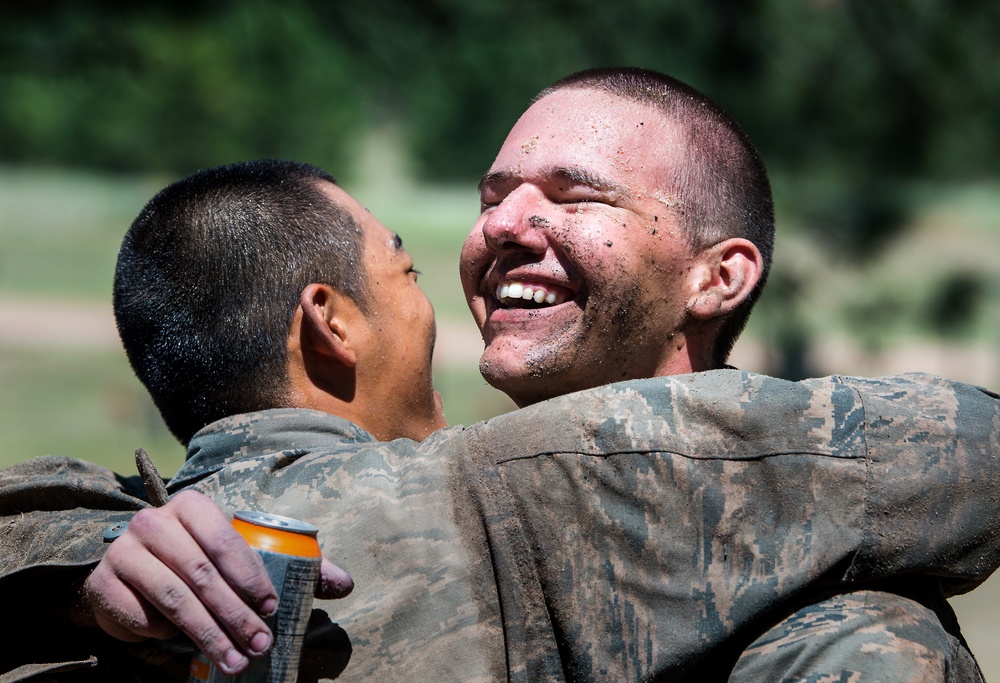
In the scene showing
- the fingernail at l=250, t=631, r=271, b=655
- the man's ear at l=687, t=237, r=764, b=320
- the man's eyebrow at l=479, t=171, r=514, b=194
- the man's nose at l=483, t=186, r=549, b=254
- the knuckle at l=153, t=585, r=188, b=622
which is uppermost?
the man's eyebrow at l=479, t=171, r=514, b=194

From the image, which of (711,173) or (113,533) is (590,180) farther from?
(113,533)

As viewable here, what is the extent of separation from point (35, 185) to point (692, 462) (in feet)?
96.5

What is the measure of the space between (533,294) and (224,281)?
771mm

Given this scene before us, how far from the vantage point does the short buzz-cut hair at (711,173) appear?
10.5 feet

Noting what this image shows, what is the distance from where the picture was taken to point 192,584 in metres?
2.04

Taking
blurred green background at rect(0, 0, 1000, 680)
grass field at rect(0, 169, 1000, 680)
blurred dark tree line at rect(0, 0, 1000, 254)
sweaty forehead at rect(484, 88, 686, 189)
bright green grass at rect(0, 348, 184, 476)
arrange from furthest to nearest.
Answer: grass field at rect(0, 169, 1000, 680) → bright green grass at rect(0, 348, 184, 476) → blurred green background at rect(0, 0, 1000, 680) → blurred dark tree line at rect(0, 0, 1000, 254) → sweaty forehead at rect(484, 88, 686, 189)

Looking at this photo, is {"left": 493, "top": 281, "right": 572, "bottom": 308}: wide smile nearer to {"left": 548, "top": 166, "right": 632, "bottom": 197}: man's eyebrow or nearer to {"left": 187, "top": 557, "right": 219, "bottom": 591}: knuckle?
{"left": 548, "top": 166, "right": 632, "bottom": 197}: man's eyebrow

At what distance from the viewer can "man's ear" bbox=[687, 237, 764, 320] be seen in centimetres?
314

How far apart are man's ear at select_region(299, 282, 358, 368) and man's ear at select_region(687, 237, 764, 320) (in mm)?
858

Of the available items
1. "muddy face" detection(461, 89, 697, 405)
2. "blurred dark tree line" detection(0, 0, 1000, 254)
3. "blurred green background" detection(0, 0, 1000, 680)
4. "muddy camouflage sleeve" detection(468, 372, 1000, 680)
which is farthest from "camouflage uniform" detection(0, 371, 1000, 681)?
"blurred dark tree line" detection(0, 0, 1000, 254)

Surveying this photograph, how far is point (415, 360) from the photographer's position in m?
3.37

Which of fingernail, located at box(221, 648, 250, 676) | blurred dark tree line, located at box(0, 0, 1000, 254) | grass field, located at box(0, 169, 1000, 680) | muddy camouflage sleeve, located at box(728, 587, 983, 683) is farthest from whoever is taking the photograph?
grass field, located at box(0, 169, 1000, 680)

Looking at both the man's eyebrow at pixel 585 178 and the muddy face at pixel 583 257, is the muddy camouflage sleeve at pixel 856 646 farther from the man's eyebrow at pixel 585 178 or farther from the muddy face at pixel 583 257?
the man's eyebrow at pixel 585 178

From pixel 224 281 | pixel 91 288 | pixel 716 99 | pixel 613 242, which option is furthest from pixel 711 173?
pixel 91 288
